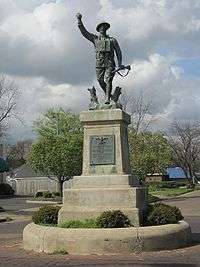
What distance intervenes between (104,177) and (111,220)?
1.58m

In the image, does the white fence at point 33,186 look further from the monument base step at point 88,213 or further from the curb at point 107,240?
the curb at point 107,240

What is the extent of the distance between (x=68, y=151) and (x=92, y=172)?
89.2ft

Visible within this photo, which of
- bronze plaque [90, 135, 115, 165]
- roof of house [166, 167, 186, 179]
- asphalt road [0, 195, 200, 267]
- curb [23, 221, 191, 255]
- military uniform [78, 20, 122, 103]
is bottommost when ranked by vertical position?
asphalt road [0, 195, 200, 267]

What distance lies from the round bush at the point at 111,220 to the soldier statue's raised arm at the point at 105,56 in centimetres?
342

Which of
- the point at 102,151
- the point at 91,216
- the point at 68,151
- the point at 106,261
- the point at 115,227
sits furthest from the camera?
the point at 68,151

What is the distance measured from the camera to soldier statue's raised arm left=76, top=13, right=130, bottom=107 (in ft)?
45.7

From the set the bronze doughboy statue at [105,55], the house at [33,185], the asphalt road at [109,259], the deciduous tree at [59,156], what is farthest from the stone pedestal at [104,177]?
the house at [33,185]

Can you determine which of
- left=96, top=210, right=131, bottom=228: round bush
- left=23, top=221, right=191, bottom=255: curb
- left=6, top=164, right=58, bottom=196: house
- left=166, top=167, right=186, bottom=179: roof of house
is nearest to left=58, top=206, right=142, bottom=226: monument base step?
left=96, top=210, right=131, bottom=228: round bush

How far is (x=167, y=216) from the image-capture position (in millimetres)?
12234

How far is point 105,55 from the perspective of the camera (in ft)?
45.8

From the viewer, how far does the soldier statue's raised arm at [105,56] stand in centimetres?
1392

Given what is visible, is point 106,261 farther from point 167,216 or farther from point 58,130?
point 58,130

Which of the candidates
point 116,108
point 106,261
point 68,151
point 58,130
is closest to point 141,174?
point 58,130

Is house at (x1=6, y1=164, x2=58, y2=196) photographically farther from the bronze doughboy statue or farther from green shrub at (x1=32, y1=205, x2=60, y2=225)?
green shrub at (x1=32, y1=205, x2=60, y2=225)
